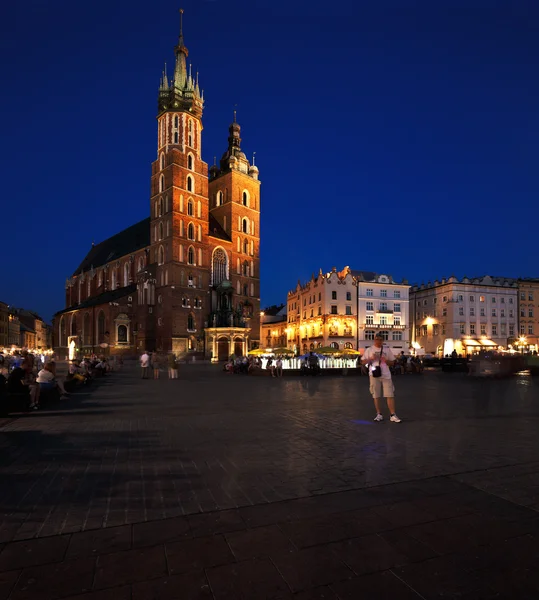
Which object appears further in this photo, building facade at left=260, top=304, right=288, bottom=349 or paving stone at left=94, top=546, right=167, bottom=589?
building facade at left=260, top=304, right=288, bottom=349

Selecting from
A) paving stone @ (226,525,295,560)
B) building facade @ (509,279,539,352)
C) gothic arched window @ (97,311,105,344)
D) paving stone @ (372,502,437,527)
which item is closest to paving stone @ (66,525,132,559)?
paving stone @ (226,525,295,560)

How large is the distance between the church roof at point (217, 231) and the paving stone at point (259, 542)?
209ft

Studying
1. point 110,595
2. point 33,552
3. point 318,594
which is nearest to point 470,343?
point 318,594

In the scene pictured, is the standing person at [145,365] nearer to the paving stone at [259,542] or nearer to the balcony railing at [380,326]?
the paving stone at [259,542]

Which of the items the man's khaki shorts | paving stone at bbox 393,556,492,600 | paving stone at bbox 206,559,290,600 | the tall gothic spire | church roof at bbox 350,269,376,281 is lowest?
paving stone at bbox 393,556,492,600

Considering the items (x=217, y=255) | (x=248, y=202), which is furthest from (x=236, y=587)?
(x=248, y=202)

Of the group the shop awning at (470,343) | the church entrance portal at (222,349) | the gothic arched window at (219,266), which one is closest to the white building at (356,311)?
the shop awning at (470,343)

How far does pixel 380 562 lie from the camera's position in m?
3.10

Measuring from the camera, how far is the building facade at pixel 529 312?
71688mm

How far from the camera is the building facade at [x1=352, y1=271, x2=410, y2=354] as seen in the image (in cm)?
6681

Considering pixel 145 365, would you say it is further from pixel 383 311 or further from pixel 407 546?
pixel 383 311

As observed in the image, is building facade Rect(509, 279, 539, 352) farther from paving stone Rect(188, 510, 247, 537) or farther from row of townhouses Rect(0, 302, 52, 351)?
row of townhouses Rect(0, 302, 52, 351)

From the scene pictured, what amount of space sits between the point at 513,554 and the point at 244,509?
2.25m

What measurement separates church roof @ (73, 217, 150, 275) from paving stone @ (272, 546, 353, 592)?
6845 cm
